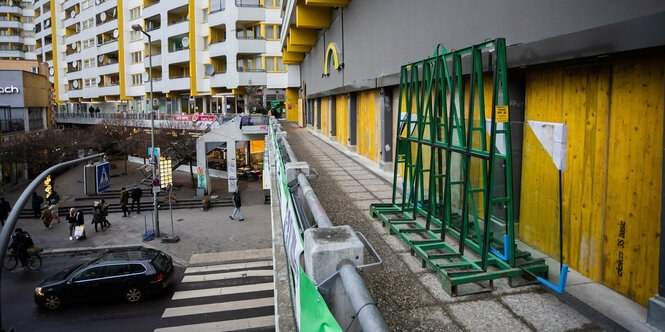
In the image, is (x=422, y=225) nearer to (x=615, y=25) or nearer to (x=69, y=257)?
(x=615, y=25)

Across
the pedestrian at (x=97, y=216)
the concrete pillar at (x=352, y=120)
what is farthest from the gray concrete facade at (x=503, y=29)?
the pedestrian at (x=97, y=216)

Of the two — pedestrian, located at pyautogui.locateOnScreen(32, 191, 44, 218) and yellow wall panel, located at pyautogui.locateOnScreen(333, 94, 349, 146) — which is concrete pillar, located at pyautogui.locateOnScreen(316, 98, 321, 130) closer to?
yellow wall panel, located at pyautogui.locateOnScreen(333, 94, 349, 146)

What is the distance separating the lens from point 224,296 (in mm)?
15250

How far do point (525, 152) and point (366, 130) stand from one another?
1115 centimetres

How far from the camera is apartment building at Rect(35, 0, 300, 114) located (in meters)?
48.5

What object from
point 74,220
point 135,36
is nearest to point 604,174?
point 74,220

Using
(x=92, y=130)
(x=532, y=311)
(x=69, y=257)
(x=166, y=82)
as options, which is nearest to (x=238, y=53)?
(x=166, y=82)

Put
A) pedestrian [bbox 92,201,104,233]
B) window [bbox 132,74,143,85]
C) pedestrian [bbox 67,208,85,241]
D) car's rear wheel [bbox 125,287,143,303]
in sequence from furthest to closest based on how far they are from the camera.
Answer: window [bbox 132,74,143,85] → pedestrian [bbox 92,201,104,233] → pedestrian [bbox 67,208,85,241] → car's rear wheel [bbox 125,287,143,303]

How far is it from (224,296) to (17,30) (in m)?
99.6

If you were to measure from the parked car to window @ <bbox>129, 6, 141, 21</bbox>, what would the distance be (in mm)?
56383

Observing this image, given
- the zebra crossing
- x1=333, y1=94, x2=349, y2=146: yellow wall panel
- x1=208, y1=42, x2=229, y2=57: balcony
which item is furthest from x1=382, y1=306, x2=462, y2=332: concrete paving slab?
x1=208, y1=42, x2=229, y2=57: balcony

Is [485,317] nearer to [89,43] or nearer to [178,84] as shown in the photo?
[178,84]

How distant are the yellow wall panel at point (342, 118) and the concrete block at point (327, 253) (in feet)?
58.3

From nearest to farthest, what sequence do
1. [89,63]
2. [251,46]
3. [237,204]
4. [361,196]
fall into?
1. [361,196]
2. [237,204]
3. [251,46]
4. [89,63]
